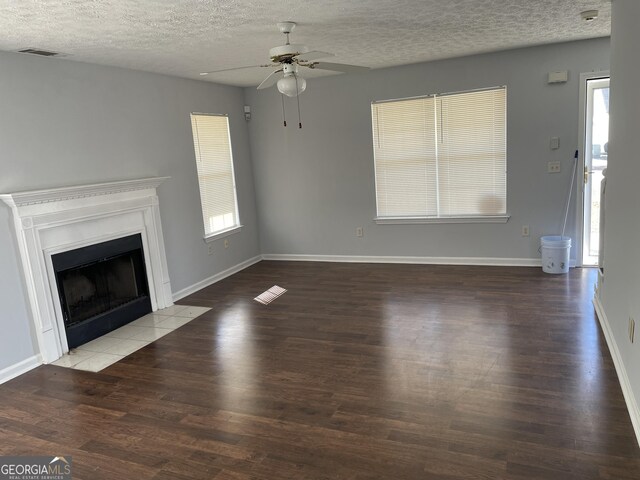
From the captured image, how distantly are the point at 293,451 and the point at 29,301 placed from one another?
2550mm

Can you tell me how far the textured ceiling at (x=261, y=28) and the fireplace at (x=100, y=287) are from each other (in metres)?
1.67

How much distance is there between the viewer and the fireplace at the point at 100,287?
4109mm

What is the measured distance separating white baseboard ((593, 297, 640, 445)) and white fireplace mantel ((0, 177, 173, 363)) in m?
4.01

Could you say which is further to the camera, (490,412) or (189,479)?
(490,412)

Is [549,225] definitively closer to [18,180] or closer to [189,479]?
[189,479]

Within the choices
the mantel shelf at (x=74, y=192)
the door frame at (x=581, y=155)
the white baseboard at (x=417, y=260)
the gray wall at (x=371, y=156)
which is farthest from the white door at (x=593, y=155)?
the mantel shelf at (x=74, y=192)

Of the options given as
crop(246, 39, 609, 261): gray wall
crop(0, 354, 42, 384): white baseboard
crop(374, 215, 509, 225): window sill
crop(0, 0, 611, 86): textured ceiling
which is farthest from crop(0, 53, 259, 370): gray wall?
crop(374, 215, 509, 225): window sill

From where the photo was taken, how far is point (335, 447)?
8.20ft

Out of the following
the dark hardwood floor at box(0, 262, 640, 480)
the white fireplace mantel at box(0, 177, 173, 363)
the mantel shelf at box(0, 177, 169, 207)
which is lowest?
the dark hardwood floor at box(0, 262, 640, 480)

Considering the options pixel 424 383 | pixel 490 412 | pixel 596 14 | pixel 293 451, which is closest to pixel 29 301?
pixel 293 451

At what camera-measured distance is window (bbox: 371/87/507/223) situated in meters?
5.57

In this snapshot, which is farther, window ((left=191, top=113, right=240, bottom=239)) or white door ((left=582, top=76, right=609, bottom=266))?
window ((left=191, top=113, right=240, bottom=239))

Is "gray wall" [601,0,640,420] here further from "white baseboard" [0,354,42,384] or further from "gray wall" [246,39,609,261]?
"white baseboard" [0,354,42,384]

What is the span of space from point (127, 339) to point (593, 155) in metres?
5.11
